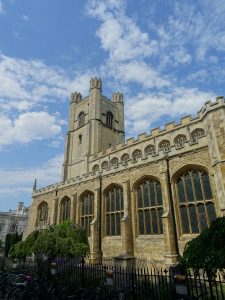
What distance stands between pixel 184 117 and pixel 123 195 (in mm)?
12362

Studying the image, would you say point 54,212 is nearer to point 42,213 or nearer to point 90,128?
point 42,213

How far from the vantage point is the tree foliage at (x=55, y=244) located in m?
12.8

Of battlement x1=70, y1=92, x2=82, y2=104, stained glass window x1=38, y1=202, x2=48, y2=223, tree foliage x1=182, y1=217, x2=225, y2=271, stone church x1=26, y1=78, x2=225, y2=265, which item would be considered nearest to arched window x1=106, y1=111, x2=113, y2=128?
battlement x1=70, y1=92, x2=82, y2=104

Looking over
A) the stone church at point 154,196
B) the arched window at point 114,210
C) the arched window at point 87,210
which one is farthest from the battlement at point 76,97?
the arched window at point 114,210

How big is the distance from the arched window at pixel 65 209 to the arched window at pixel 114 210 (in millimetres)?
6117

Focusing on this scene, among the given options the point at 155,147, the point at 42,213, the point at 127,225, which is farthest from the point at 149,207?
the point at 42,213

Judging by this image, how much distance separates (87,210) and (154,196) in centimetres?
786

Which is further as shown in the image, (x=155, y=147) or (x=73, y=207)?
(x=155, y=147)

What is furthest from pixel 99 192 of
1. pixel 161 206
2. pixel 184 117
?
pixel 184 117

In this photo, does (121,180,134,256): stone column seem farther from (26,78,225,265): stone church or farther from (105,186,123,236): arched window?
(105,186,123,236): arched window

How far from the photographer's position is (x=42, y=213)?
27.8 m

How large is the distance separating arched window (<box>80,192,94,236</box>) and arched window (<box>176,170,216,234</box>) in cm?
915

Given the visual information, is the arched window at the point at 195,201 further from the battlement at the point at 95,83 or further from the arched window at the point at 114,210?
the battlement at the point at 95,83

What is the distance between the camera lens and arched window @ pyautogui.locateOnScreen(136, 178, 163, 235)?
1584 centimetres
